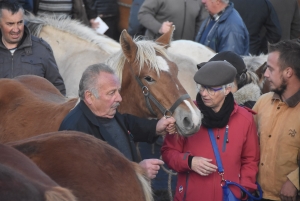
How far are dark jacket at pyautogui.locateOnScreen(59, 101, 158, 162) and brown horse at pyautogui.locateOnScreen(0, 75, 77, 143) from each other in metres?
0.53

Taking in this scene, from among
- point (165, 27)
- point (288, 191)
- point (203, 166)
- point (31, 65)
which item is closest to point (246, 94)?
point (288, 191)

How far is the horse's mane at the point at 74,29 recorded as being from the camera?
5.97 metres

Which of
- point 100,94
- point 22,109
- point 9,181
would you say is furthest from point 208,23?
point 9,181

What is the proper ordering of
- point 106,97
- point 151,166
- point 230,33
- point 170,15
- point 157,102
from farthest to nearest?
point 170,15
point 230,33
point 157,102
point 106,97
point 151,166

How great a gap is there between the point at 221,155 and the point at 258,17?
4.49m

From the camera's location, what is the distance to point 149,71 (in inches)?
156

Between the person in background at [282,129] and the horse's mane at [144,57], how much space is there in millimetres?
A: 805

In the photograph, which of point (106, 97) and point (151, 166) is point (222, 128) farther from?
point (106, 97)

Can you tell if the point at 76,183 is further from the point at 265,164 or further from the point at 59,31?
the point at 59,31

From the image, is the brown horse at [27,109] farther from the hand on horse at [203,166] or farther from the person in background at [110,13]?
the person in background at [110,13]

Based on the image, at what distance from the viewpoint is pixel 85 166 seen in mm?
2549

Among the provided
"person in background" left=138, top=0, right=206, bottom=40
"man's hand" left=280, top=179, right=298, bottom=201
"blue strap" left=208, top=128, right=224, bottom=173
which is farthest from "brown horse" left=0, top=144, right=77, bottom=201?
"person in background" left=138, top=0, right=206, bottom=40

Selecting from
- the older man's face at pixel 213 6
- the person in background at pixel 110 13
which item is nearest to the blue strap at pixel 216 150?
the older man's face at pixel 213 6

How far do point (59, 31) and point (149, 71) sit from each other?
2.49 m
